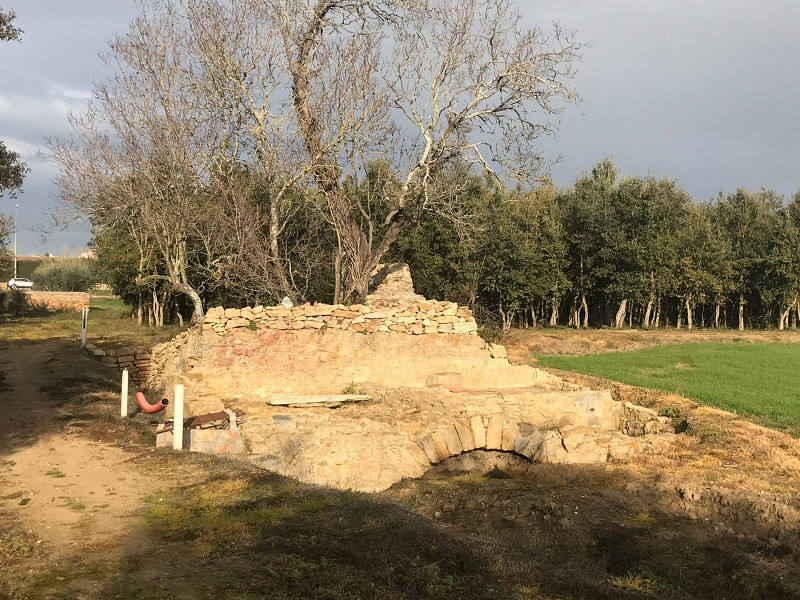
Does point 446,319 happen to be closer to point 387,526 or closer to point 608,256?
point 387,526

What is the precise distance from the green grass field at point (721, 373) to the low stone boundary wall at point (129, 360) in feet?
46.5

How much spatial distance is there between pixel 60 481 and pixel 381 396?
6.84 metres

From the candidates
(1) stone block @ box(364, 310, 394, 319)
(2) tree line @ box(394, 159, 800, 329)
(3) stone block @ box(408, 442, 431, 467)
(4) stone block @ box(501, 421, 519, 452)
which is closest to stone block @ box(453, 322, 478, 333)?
(1) stone block @ box(364, 310, 394, 319)

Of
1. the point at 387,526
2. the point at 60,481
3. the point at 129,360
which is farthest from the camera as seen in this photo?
the point at 129,360

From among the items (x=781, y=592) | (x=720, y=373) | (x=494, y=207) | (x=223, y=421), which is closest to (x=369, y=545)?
(x=781, y=592)

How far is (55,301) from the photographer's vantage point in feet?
127

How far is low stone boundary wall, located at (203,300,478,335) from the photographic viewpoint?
13.9 metres

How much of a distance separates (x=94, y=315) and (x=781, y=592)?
38717 mm

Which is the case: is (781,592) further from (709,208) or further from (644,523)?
(709,208)

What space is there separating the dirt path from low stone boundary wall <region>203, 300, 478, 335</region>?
387 centimetres

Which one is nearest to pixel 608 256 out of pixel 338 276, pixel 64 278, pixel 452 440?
pixel 338 276

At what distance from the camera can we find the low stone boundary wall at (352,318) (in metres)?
13.9

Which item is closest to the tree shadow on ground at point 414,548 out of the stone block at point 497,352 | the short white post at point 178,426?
the short white post at point 178,426

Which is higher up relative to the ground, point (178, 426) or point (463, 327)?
point (463, 327)
